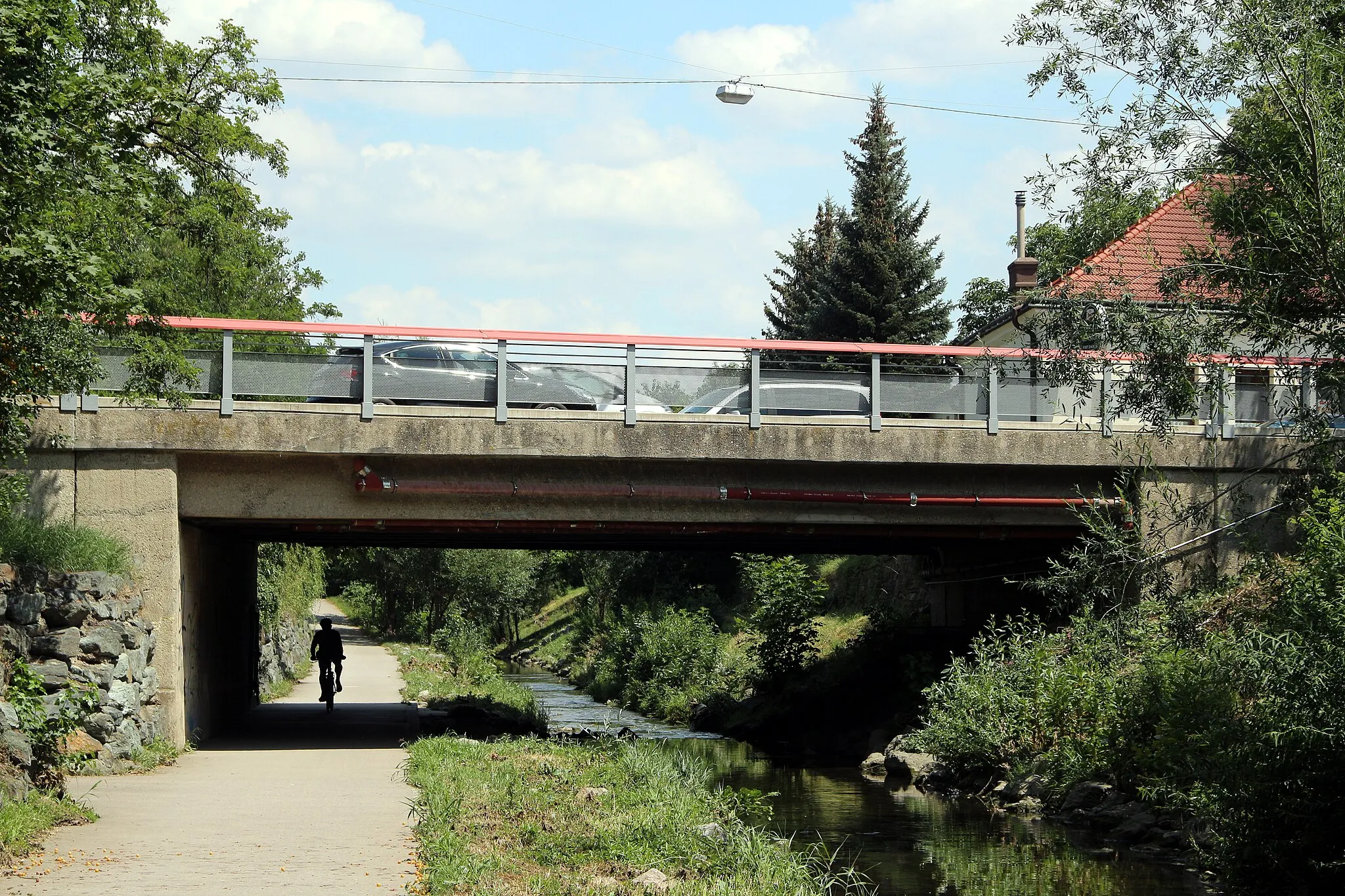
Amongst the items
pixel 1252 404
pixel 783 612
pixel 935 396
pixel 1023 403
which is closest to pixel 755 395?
pixel 935 396

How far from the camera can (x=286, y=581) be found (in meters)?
37.2

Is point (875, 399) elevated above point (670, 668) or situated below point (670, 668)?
above

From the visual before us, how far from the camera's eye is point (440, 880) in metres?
8.38

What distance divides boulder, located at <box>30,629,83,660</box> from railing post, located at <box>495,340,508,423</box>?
5.85 metres

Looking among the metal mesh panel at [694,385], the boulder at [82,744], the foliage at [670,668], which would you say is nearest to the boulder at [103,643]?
the boulder at [82,744]

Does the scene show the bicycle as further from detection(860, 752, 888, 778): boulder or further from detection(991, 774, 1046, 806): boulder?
detection(991, 774, 1046, 806): boulder

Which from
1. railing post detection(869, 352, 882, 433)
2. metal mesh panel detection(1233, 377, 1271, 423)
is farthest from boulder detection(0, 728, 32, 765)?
metal mesh panel detection(1233, 377, 1271, 423)

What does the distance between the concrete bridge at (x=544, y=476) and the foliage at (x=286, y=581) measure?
1241cm

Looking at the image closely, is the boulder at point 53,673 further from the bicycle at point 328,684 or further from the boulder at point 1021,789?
the boulder at point 1021,789

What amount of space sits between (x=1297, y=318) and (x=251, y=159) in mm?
16426

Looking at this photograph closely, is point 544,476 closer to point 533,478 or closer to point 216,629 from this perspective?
point 533,478

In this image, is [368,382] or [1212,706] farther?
[368,382]

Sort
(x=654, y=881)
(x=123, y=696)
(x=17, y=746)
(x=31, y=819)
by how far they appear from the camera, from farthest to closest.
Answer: (x=123, y=696)
(x=17, y=746)
(x=31, y=819)
(x=654, y=881)

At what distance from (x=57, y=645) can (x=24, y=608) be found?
0.53 m
